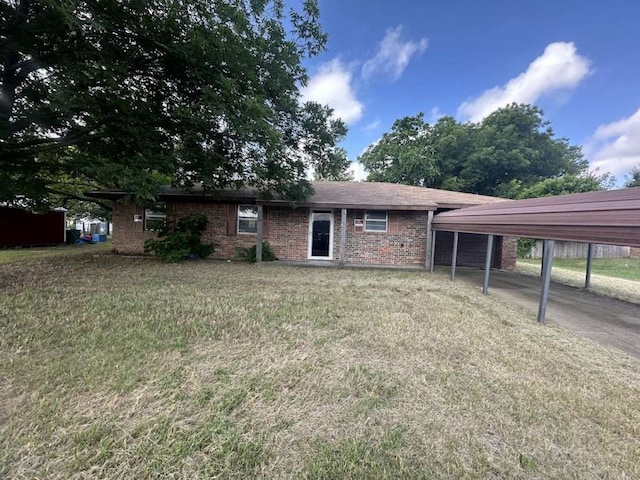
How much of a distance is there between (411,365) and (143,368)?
2.76 meters

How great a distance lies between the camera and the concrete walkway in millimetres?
4195

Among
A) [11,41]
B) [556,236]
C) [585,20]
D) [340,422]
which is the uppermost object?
[585,20]

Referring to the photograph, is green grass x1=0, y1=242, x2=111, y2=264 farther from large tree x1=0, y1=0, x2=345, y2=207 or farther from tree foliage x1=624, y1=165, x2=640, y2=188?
tree foliage x1=624, y1=165, x2=640, y2=188

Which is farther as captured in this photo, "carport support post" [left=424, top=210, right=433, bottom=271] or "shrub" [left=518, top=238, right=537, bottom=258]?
"shrub" [left=518, top=238, right=537, bottom=258]

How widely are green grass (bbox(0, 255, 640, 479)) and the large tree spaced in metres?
3.62

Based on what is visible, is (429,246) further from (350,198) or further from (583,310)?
(583,310)

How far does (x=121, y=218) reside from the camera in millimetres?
11016

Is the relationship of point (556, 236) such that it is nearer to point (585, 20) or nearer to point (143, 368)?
point (143, 368)

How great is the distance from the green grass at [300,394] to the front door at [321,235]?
580cm

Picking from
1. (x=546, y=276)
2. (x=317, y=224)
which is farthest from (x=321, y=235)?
(x=546, y=276)

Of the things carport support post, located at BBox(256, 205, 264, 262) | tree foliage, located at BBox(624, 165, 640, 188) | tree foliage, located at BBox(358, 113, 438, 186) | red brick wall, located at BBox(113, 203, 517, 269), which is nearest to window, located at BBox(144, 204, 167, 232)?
red brick wall, located at BBox(113, 203, 517, 269)

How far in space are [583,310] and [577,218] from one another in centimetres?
325

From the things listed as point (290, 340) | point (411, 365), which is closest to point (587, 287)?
point (411, 365)

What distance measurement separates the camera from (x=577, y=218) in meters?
3.65
